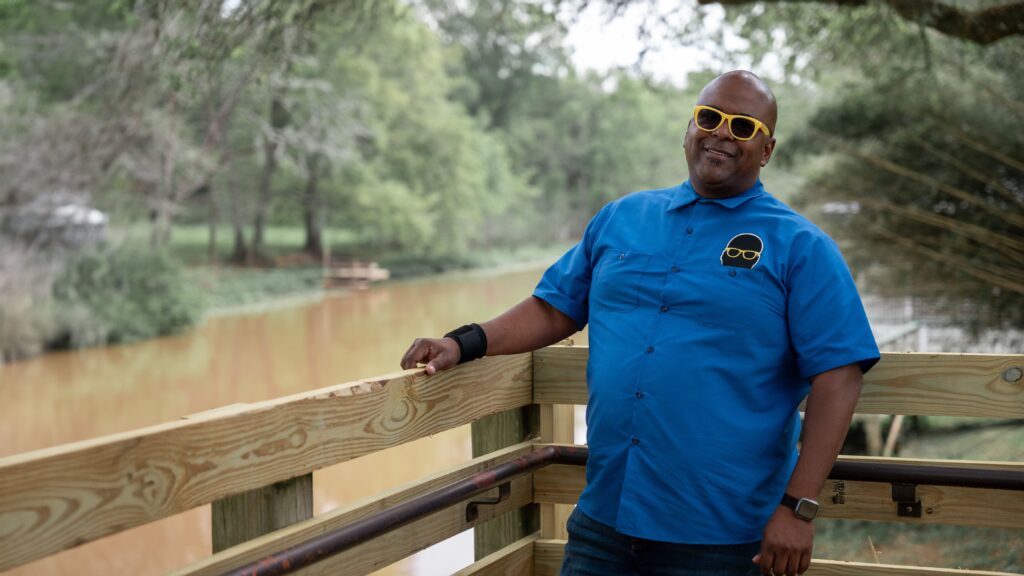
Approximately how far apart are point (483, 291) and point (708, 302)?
2642 cm

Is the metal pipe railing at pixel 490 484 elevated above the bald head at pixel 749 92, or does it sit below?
below

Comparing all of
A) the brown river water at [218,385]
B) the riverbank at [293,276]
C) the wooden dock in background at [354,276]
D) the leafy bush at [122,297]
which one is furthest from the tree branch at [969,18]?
the wooden dock in background at [354,276]

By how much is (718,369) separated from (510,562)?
0.90m

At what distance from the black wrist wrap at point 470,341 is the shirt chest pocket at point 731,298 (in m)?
0.48

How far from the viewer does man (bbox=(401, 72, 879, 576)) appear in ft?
6.55

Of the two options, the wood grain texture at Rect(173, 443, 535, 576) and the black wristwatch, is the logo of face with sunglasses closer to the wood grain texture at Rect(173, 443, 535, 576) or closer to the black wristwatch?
the black wristwatch

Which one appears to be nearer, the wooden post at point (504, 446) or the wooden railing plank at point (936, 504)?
the wooden railing plank at point (936, 504)

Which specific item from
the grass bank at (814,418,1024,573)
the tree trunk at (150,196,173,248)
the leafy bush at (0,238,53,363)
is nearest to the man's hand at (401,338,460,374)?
the grass bank at (814,418,1024,573)

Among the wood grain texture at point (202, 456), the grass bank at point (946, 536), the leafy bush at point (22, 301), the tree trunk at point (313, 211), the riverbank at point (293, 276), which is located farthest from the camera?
the tree trunk at point (313, 211)

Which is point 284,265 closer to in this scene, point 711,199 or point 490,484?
point 490,484

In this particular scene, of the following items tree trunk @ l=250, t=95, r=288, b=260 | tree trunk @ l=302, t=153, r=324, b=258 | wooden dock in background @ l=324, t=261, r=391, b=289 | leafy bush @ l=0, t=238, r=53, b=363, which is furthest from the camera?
tree trunk @ l=250, t=95, r=288, b=260

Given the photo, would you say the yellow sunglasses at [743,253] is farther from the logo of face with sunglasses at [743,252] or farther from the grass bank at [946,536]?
the grass bank at [946,536]

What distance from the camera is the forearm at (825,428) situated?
6.50ft

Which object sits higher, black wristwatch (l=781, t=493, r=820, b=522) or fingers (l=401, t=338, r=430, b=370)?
fingers (l=401, t=338, r=430, b=370)
